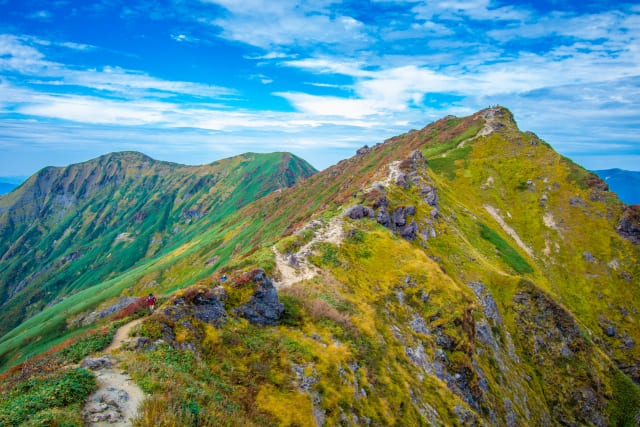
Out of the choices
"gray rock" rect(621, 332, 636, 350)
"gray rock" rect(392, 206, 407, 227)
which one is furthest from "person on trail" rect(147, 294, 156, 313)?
"gray rock" rect(621, 332, 636, 350)

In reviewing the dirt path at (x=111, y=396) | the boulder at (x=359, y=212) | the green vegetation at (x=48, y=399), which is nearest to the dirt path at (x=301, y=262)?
the boulder at (x=359, y=212)

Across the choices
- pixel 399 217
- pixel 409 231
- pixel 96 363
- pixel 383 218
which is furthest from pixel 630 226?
pixel 96 363

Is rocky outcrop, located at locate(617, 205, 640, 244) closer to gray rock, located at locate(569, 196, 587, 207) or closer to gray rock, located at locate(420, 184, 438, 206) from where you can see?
gray rock, located at locate(569, 196, 587, 207)

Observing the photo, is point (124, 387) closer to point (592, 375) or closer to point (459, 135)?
point (592, 375)

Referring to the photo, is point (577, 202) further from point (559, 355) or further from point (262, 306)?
point (262, 306)

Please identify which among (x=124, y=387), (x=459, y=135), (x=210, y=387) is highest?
(x=459, y=135)

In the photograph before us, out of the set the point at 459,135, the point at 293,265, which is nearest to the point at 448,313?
the point at 293,265
